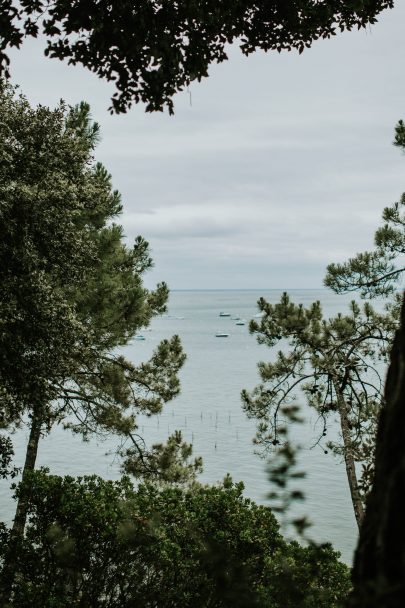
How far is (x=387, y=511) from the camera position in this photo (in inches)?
57.1

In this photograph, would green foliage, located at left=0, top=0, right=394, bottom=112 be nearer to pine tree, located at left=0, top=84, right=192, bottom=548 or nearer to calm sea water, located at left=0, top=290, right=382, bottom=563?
pine tree, located at left=0, top=84, right=192, bottom=548

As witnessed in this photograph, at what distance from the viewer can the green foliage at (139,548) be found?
6.42 meters

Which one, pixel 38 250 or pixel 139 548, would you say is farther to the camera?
pixel 38 250

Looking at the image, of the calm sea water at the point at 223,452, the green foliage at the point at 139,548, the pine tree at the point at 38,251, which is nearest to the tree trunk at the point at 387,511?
the green foliage at the point at 139,548

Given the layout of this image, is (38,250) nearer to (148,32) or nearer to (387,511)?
(148,32)

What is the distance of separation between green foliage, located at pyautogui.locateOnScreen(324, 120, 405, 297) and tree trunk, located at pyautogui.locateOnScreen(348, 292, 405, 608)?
31.7ft

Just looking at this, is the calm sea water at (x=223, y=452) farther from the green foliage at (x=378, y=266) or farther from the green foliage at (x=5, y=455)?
the green foliage at (x=5, y=455)

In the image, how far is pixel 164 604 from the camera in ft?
20.6

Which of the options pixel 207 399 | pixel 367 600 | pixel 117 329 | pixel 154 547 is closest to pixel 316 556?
pixel 367 600

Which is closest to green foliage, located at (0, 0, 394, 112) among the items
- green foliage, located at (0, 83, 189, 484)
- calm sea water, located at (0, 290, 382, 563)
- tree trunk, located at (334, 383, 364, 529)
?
green foliage, located at (0, 83, 189, 484)

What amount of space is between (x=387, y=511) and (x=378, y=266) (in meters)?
10.2

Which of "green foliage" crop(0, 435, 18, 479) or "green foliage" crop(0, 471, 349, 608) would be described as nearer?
"green foliage" crop(0, 471, 349, 608)

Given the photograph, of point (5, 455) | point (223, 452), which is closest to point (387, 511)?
point (5, 455)

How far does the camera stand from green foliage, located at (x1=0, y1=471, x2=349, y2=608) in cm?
642
